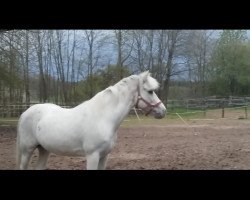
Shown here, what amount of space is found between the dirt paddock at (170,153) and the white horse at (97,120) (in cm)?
166

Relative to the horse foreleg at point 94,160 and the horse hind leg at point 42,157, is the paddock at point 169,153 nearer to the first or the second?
the horse hind leg at point 42,157

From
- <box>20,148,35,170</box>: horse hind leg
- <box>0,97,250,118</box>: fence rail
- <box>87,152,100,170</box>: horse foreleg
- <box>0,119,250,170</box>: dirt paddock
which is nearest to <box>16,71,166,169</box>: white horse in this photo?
<box>87,152,100,170</box>: horse foreleg

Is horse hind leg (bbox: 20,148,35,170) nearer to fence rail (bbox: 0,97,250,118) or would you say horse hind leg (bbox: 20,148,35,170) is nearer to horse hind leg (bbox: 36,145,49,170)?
horse hind leg (bbox: 36,145,49,170)

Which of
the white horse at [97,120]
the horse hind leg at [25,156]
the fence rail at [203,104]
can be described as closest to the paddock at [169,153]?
the horse hind leg at [25,156]

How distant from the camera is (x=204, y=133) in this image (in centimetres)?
981

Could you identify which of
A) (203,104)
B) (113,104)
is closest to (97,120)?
(113,104)

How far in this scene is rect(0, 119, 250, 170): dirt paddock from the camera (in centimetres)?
529

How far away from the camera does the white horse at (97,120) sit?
128 inches

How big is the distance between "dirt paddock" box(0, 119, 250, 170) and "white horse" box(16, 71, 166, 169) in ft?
5.43

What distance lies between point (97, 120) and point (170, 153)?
3499 millimetres

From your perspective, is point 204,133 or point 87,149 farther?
point 204,133
